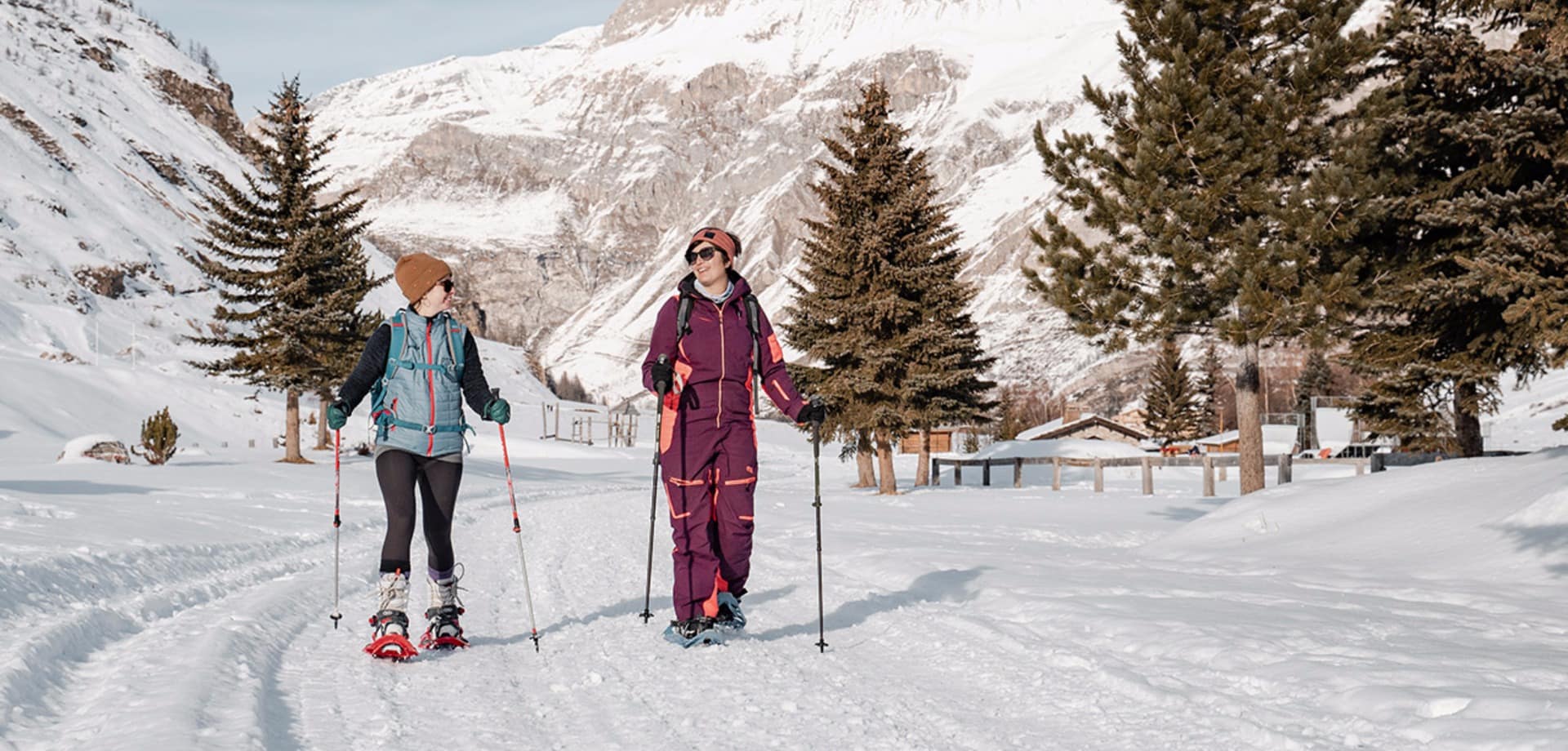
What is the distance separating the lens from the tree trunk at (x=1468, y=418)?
65.6ft

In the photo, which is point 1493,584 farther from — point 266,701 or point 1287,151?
point 1287,151

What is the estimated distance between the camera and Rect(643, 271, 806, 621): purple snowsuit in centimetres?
644

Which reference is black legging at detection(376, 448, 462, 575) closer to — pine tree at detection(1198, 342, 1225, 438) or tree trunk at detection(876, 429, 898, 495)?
tree trunk at detection(876, 429, 898, 495)

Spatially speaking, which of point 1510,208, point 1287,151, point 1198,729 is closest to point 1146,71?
point 1287,151

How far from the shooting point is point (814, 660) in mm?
5875

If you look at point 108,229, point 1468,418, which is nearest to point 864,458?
point 1468,418

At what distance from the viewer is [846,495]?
26.0 meters

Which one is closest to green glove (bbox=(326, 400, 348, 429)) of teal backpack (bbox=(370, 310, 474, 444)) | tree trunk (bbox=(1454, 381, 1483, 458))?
teal backpack (bbox=(370, 310, 474, 444))

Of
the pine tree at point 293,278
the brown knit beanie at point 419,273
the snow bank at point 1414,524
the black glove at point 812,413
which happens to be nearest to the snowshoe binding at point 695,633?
the black glove at point 812,413

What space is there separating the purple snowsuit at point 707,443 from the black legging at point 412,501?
122cm

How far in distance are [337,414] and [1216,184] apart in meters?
14.3

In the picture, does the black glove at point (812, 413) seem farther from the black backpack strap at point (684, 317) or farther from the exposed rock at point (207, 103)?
the exposed rock at point (207, 103)

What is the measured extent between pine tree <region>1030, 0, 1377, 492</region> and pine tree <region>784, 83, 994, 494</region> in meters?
7.87

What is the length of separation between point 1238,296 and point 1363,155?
2.50m
